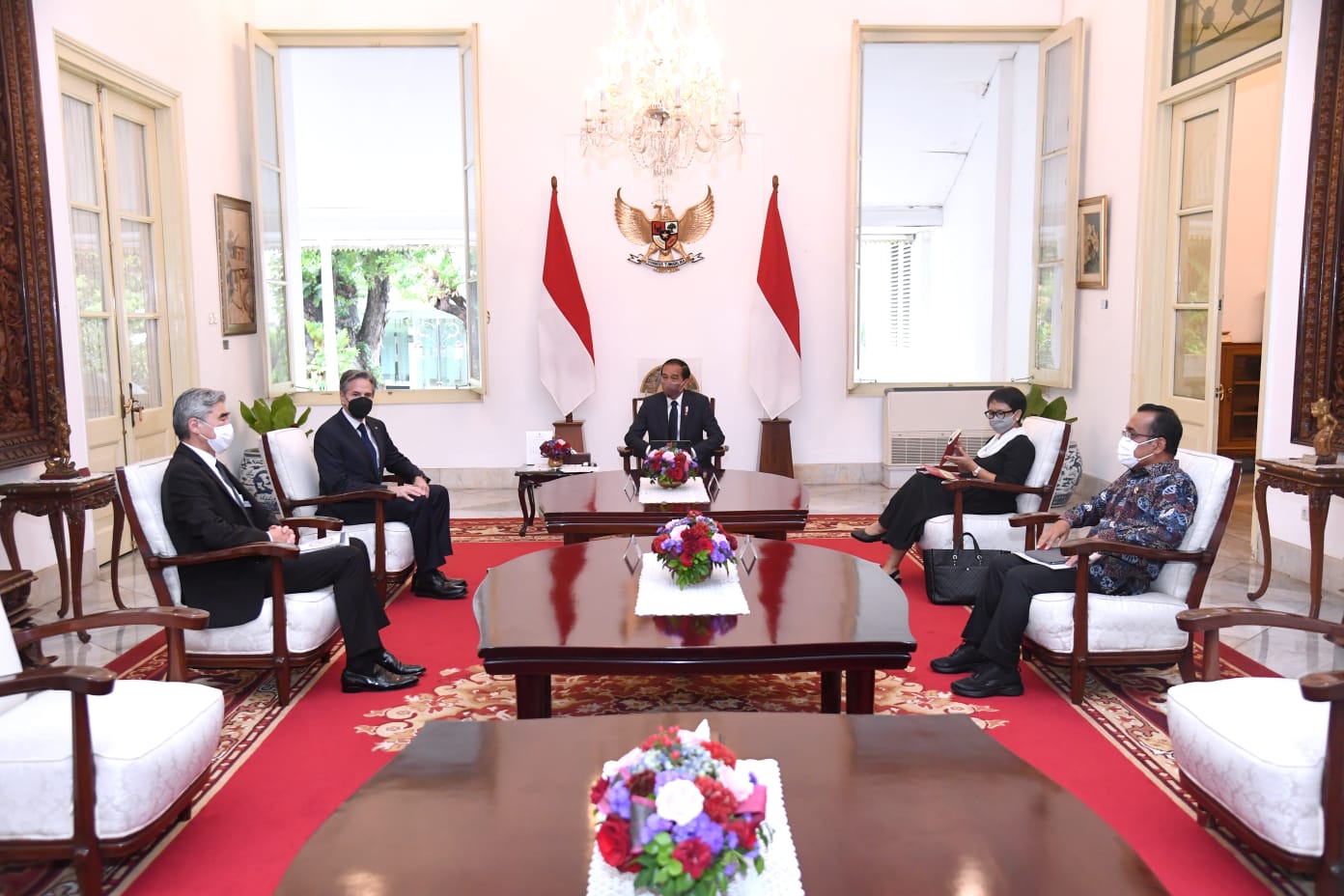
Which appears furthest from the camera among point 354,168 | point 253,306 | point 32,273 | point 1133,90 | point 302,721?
point 354,168

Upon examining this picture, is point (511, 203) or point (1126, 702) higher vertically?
point (511, 203)

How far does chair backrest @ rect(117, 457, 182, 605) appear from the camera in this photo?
386 centimetres

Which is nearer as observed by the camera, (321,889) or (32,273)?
(321,889)

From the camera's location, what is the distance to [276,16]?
8.78m

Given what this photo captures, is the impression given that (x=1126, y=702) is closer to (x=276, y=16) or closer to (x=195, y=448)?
(x=195, y=448)

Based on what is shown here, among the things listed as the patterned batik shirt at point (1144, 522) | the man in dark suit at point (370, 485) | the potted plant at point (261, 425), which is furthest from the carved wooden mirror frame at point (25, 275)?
the patterned batik shirt at point (1144, 522)

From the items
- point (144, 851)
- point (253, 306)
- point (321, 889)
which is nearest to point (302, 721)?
point (144, 851)

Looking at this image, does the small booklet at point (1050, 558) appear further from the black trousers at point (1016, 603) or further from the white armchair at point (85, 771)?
the white armchair at point (85, 771)

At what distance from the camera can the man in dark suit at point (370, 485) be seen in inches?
217

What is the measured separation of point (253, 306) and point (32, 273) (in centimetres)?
324

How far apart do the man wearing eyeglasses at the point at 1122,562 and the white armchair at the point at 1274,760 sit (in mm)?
1033

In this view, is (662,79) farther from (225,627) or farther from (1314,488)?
(1314,488)

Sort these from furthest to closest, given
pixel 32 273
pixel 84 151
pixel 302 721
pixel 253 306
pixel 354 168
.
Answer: pixel 354 168, pixel 253 306, pixel 84 151, pixel 32 273, pixel 302 721

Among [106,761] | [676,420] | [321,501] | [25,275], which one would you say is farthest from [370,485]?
[106,761]
